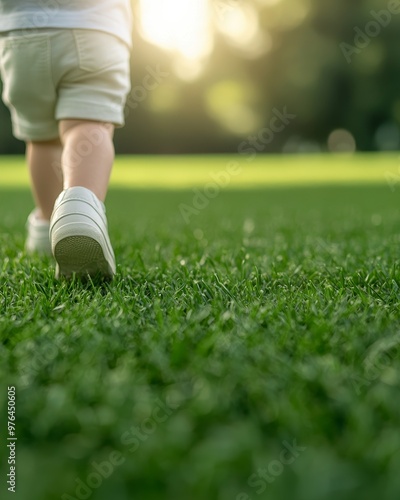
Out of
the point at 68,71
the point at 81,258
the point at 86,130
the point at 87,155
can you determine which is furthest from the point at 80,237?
the point at 68,71

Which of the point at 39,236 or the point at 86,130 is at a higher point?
the point at 86,130

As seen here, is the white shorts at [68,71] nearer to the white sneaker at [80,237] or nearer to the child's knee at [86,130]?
the child's knee at [86,130]

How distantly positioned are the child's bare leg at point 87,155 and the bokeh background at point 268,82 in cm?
2223

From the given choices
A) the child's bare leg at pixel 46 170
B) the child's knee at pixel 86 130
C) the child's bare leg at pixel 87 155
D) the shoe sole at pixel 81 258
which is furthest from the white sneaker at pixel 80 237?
the child's bare leg at pixel 46 170

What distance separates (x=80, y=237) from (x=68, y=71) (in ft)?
1.99

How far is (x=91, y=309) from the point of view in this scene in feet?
4.94

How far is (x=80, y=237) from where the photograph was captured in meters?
1.71

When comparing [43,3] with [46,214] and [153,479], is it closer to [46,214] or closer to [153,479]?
[46,214]

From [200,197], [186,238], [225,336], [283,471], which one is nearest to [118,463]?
[283,471]

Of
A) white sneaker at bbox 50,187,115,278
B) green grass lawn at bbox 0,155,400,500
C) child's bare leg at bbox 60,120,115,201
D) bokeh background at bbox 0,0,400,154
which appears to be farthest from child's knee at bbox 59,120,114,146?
bokeh background at bbox 0,0,400,154

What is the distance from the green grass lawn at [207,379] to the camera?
0.81 metres

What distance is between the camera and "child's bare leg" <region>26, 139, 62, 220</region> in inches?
93.9

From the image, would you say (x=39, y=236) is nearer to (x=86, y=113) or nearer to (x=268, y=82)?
(x=86, y=113)

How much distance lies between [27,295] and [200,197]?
5.19 m
